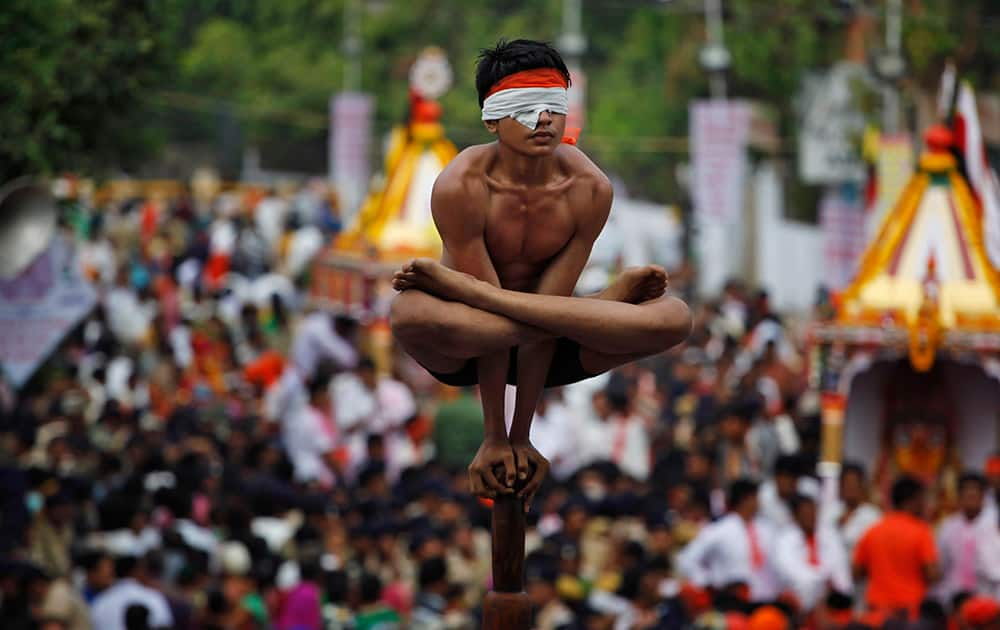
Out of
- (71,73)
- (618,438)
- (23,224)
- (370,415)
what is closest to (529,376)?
(23,224)

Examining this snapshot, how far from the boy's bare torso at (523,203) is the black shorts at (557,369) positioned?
0.24 m

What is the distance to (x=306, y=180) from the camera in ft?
138

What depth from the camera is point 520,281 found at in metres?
4.82

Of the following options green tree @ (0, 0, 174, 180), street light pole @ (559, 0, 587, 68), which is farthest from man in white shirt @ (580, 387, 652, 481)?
street light pole @ (559, 0, 587, 68)

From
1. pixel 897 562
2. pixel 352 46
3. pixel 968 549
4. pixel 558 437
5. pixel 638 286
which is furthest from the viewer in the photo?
pixel 352 46

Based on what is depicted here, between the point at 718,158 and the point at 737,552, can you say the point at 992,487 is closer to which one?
the point at 737,552

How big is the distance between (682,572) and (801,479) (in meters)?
1.70

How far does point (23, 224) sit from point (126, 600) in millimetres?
1977

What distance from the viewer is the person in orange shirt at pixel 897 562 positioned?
1083cm

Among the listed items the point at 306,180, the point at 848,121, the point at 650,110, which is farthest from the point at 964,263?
the point at 306,180

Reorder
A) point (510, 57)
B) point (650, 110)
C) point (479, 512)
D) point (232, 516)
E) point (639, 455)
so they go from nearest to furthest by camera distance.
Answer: point (510, 57) < point (232, 516) < point (479, 512) < point (639, 455) < point (650, 110)

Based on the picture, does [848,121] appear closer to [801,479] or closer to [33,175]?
[801,479]

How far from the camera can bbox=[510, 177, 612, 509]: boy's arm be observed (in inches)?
187

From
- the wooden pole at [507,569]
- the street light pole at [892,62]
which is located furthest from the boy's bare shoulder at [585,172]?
the street light pole at [892,62]
